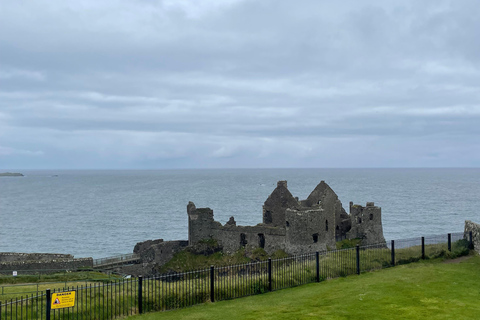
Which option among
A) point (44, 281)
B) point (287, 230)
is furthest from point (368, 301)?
point (44, 281)

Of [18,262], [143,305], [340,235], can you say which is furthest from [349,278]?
→ [18,262]

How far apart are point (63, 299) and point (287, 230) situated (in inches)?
1059

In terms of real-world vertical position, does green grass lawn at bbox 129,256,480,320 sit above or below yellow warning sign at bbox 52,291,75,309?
below

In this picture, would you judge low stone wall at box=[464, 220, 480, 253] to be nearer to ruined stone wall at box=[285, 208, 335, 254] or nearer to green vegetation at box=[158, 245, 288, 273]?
ruined stone wall at box=[285, 208, 335, 254]

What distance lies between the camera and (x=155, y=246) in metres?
→ 47.4

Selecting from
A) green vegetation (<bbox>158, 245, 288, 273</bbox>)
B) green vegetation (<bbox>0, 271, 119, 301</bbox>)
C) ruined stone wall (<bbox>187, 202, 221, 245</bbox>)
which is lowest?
green vegetation (<bbox>158, 245, 288, 273</bbox>)

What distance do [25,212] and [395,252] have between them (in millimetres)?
132926

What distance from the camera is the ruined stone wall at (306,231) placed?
39.4 m

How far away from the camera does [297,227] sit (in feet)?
130

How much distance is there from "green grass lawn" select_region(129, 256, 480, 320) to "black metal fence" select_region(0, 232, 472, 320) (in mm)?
800

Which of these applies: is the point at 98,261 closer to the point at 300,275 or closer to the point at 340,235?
the point at 340,235

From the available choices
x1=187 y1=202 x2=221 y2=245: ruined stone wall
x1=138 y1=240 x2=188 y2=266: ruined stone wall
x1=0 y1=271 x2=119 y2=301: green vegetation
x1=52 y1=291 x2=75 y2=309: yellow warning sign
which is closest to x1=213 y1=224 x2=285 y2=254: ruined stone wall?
x1=187 y1=202 x2=221 y2=245: ruined stone wall

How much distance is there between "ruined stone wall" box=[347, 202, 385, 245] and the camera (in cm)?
4569

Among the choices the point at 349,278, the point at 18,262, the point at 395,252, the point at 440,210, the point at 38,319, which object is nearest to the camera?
the point at 38,319
